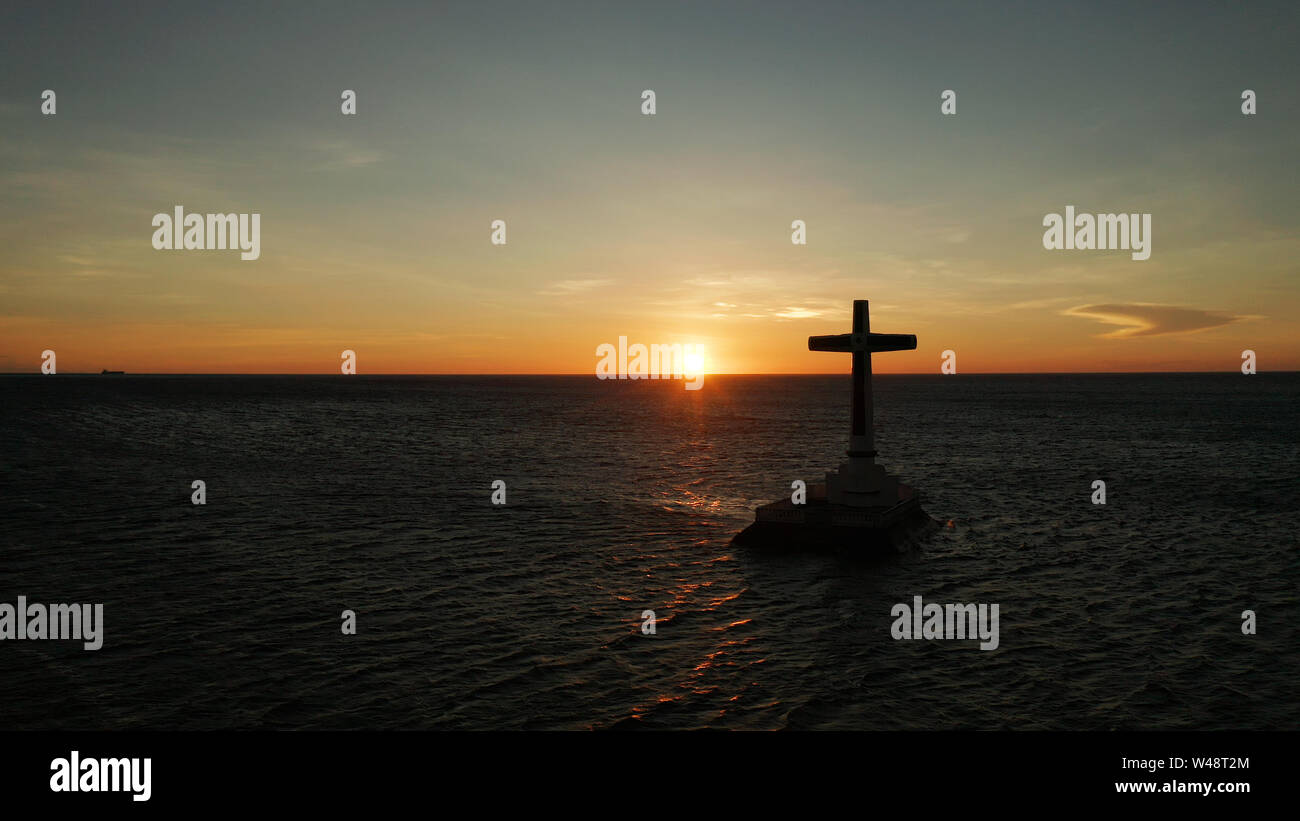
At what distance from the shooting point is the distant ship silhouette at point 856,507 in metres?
36.0

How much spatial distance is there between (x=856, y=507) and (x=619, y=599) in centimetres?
1511

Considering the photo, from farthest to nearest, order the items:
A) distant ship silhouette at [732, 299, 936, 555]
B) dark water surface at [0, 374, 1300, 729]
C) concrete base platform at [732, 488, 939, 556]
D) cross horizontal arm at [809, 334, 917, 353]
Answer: cross horizontal arm at [809, 334, 917, 353], distant ship silhouette at [732, 299, 936, 555], concrete base platform at [732, 488, 939, 556], dark water surface at [0, 374, 1300, 729]

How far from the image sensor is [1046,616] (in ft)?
86.3

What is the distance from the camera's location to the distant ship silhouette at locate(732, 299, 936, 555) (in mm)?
36031

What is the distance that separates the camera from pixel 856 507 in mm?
37844

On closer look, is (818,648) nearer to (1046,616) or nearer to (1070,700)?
(1070,700)

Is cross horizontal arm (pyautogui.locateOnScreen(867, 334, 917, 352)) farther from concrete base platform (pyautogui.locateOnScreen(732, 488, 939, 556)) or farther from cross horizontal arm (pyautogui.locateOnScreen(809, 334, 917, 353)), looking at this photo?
concrete base platform (pyautogui.locateOnScreen(732, 488, 939, 556))

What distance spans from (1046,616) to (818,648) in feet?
30.2

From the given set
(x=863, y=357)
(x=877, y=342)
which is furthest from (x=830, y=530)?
(x=877, y=342)

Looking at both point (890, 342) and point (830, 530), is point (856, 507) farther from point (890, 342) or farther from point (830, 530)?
point (890, 342)

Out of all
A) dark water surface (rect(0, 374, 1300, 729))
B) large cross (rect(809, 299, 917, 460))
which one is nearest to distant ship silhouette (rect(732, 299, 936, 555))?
large cross (rect(809, 299, 917, 460))
